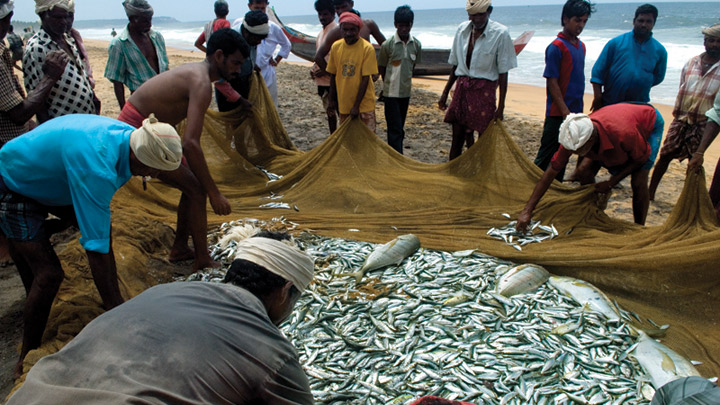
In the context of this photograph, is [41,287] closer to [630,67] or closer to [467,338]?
[467,338]

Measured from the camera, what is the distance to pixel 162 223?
4.77 metres

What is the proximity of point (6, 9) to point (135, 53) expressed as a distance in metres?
1.81

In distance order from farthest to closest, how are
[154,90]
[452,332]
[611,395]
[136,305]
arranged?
1. [154,90]
2. [452,332]
3. [611,395]
4. [136,305]

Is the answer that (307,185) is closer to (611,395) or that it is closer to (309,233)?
(309,233)

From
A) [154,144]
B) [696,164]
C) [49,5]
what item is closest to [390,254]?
[154,144]

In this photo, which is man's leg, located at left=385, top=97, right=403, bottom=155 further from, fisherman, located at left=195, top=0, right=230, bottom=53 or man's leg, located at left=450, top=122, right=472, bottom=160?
fisherman, located at left=195, top=0, right=230, bottom=53

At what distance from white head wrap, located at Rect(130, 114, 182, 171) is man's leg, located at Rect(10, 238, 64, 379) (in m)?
0.92

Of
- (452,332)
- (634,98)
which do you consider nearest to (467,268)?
(452,332)

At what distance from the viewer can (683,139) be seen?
5707 mm

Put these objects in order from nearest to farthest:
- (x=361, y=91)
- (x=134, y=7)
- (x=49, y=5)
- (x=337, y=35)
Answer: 1. (x=49, y=5)
2. (x=134, y=7)
3. (x=361, y=91)
4. (x=337, y=35)

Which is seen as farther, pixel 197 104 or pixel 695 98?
pixel 695 98

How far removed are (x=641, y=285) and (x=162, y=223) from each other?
13.3ft

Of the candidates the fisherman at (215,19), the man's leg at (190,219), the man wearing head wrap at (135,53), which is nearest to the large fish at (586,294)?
the man's leg at (190,219)

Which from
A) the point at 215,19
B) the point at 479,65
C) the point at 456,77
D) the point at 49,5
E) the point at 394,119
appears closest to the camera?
the point at 49,5
